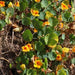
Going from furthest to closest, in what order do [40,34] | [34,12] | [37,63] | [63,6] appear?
1. [63,6]
2. [34,12]
3. [40,34]
4. [37,63]

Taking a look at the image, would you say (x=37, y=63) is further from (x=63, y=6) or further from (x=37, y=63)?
(x=63, y=6)

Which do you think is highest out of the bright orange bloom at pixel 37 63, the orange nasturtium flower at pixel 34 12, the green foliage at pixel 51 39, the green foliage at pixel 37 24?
the orange nasturtium flower at pixel 34 12

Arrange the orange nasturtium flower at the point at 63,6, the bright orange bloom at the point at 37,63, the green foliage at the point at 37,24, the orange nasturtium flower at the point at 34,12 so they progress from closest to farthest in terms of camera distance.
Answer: the bright orange bloom at the point at 37,63, the green foliage at the point at 37,24, the orange nasturtium flower at the point at 34,12, the orange nasturtium flower at the point at 63,6

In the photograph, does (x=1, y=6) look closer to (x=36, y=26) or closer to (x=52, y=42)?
(x=36, y=26)

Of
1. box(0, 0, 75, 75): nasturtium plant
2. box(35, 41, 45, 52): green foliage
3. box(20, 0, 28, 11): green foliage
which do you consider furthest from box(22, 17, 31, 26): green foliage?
box(35, 41, 45, 52): green foliage

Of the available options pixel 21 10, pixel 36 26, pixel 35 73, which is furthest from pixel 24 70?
pixel 21 10

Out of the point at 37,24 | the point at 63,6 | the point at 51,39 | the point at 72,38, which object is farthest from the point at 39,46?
the point at 63,6

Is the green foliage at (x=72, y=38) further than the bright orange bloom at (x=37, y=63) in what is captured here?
Yes

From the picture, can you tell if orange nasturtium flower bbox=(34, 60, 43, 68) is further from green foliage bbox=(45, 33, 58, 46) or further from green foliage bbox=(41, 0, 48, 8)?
green foliage bbox=(41, 0, 48, 8)

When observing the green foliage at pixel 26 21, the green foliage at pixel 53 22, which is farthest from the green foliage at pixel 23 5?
the green foliage at pixel 53 22

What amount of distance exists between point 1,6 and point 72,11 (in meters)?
0.65

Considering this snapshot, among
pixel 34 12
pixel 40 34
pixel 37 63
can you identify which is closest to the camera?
pixel 37 63

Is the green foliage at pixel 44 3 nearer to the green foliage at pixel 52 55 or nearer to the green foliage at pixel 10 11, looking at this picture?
the green foliage at pixel 10 11

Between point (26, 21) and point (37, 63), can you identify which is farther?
point (26, 21)
